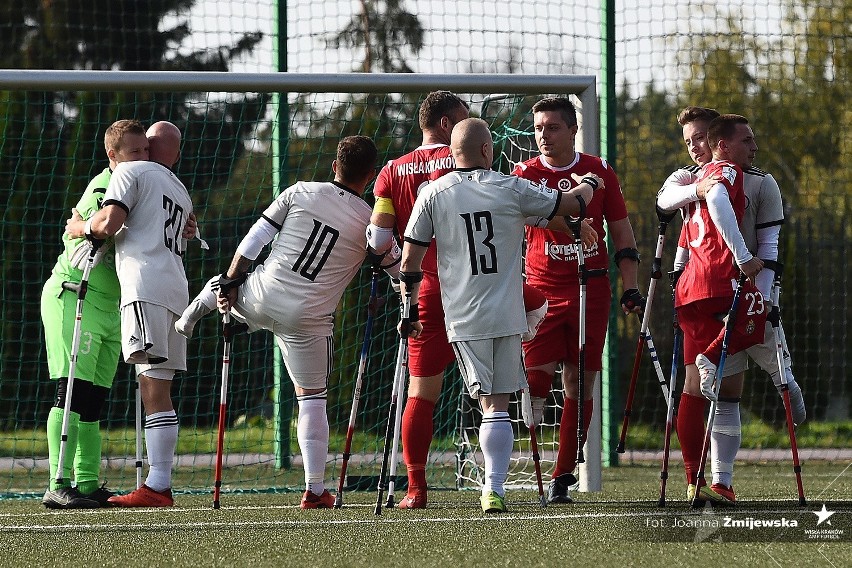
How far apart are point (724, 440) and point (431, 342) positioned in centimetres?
155

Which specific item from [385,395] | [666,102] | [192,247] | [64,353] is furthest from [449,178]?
[666,102]

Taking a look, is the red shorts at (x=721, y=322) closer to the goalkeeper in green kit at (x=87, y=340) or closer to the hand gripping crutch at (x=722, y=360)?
the hand gripping crutch at (x=722, y=360)

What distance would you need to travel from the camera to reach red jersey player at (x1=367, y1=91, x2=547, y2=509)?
6.26 metres

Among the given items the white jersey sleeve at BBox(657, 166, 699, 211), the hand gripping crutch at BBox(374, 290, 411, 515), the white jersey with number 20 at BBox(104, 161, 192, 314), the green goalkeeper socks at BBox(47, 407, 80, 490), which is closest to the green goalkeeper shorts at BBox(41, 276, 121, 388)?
the green goalkeeper socks at BBox(47, 407, 80, 490)

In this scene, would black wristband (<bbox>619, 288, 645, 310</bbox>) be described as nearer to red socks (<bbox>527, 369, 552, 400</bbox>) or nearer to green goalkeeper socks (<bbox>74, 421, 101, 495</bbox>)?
red socks (<bbox>527, 369, 552, 400</bbox>)

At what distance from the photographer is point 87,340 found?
6.87 metres

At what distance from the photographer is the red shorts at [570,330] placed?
677cm

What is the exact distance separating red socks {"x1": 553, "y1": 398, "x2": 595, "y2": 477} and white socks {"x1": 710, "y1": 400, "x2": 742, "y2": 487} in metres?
0.72

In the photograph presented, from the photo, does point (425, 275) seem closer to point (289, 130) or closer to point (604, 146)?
point (289, 130)

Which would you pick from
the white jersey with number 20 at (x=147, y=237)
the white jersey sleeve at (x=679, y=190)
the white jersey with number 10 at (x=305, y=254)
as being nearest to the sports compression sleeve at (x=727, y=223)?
the white jersey sleeve at (x=679, y=190)

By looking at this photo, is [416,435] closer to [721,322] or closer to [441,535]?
[441,535]

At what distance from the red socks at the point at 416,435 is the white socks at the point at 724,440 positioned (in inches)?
56.2

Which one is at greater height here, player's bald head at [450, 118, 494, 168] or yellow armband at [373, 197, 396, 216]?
player's bald head at [450, 118, 494, 168]

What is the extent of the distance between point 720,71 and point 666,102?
4589mm
